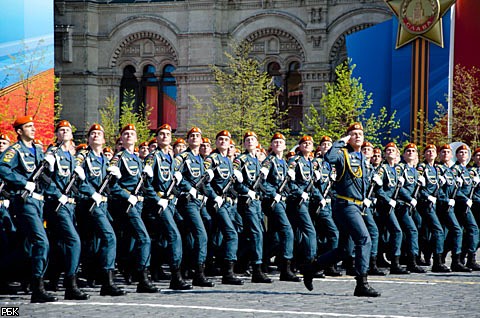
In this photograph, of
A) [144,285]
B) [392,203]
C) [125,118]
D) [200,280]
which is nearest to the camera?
[144,285]

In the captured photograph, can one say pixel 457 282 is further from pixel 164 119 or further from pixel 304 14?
pixel 164 119

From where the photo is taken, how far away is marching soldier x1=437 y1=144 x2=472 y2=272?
1477 cm

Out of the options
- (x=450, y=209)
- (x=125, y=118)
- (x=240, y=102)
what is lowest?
(x=450, y=209)

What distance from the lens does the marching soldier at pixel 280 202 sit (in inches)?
522

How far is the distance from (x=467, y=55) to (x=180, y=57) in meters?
12.5

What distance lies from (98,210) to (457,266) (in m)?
6.05

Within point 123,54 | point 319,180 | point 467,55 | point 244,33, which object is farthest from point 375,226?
point 123,54

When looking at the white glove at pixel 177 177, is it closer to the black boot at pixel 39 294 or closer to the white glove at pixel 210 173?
the white glove at pixel 210 173

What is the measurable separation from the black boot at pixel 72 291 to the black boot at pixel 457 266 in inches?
245

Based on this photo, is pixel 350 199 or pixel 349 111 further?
pixel 349 111

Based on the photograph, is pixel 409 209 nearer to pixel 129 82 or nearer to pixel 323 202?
pixel 323 202

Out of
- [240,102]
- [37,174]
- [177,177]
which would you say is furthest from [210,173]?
[240,102]

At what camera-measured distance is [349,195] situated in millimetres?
11641

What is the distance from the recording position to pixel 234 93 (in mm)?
37531
